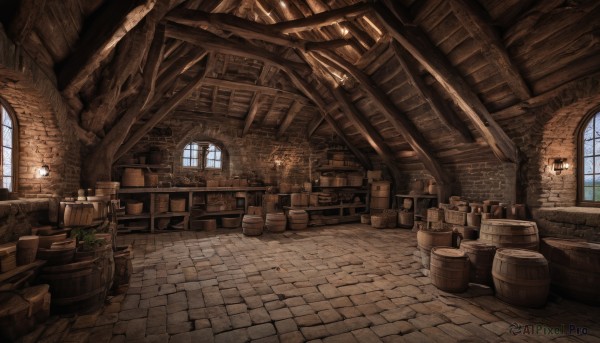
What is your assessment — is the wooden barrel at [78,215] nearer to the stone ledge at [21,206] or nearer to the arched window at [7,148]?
the stone ledge at [21,206]

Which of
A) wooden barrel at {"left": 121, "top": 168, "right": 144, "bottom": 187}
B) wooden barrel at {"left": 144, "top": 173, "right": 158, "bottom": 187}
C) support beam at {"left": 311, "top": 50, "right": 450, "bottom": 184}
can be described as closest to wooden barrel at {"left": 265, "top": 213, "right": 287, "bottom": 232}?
wooden barrel at {"left": 144, "top": 173, "right": 158, "bottom": 187}

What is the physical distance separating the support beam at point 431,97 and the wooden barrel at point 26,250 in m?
6.58

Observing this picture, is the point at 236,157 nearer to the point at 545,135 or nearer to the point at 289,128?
the point at 289,128

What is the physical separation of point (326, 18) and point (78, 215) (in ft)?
17.9

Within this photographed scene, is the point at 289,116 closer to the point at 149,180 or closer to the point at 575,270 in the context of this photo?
the point at 149,180

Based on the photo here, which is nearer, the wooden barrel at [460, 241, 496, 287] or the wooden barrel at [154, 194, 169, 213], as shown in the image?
the wooden barrel at [460, 241, 496, 287]

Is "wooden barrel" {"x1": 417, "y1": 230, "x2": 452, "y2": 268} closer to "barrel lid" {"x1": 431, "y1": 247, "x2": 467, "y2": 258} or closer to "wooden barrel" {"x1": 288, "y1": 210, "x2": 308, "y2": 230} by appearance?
"barrel lid" {"x1": 431, "y1": 247, "x2": 467, "y2": 258}

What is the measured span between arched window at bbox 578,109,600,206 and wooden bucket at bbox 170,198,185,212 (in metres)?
9.45

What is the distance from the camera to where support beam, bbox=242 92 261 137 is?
8797 millimetres

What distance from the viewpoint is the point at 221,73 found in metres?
7.97

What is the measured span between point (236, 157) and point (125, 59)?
5.32 meters

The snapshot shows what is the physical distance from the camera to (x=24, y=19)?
282cm

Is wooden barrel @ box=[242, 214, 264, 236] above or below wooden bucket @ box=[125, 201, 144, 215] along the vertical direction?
below

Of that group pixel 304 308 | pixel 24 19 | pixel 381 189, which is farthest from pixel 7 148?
pixel 381 189
